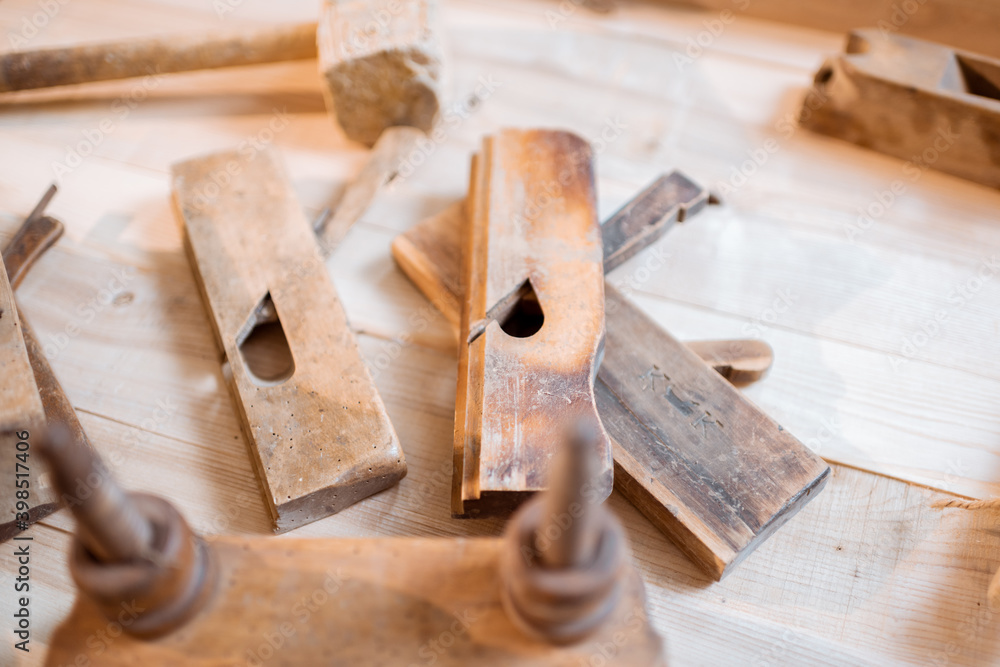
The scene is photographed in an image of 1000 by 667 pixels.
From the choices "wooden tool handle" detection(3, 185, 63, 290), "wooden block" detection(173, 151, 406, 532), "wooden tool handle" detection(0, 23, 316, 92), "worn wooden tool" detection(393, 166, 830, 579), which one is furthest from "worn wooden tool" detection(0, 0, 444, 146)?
"worn wooden tool" detection(393, 166, 830, 579)

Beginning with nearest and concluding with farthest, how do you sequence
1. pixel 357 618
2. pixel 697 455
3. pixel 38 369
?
1. pixel 357 618
2. pixel 697 455
3. pixel 38 369

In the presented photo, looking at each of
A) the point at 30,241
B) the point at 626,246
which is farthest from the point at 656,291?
the point at 30,241

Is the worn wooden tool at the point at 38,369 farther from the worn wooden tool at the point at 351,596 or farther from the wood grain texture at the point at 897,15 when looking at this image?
the wood grain texture at the point at 897,15

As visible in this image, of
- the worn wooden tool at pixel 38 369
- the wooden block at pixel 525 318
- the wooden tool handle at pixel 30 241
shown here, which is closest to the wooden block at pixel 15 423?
the worn wooden tool at pixel 38 369

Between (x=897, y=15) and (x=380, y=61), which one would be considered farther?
(x=897, y=15)

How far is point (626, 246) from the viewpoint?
153 cm

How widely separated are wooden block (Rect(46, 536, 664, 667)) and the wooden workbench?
4.1 inches

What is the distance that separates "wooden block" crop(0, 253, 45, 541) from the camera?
111 cm

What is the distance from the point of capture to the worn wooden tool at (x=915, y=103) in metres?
1.65

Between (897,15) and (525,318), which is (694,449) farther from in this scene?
(897,15)

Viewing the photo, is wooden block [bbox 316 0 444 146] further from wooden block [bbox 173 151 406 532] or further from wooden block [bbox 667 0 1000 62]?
wooden block [bbox 667 0 1000 62]

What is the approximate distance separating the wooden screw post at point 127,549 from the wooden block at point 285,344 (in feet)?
1.13

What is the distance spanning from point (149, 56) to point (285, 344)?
0.90 m

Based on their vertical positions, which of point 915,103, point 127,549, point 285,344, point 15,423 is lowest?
point 285,344
